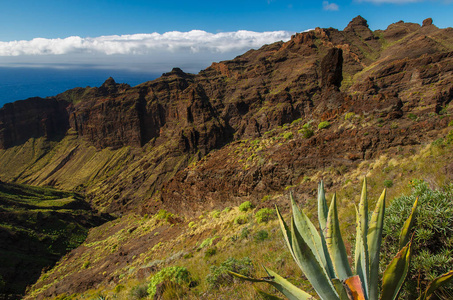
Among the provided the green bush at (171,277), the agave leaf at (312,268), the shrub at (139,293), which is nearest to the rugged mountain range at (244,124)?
the green bush at (171,277)

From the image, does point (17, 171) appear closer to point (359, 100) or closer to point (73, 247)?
point (73, 247)

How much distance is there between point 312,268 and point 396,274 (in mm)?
594

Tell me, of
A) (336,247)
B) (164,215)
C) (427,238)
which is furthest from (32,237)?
(427,238)

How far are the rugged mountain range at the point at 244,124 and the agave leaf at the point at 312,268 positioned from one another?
37.7ft

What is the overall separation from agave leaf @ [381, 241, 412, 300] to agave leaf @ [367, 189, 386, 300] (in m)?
0.12

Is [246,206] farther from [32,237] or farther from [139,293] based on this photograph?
[32,237]

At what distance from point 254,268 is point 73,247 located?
46896mm

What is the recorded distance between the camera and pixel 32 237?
123ft

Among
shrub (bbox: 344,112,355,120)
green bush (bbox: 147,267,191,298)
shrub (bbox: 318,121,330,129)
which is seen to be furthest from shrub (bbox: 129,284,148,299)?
shrub (bbox: 344,112,355,120)

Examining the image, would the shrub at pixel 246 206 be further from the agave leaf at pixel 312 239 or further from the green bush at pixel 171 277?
the agave leaf at pixel 312 239

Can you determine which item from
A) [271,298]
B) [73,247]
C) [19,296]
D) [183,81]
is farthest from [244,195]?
[183,81]

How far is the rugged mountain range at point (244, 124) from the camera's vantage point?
14242mm

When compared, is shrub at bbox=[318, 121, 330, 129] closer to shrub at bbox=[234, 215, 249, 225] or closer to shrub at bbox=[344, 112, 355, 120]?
shrub at bbox=[344, 112, 355, 120]

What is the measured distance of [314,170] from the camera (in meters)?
14.2
